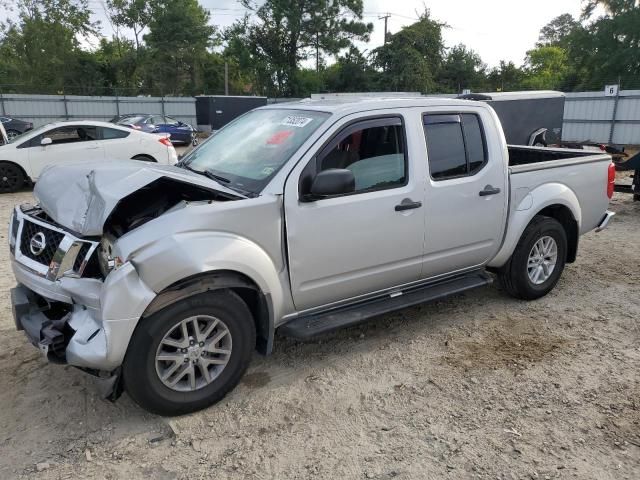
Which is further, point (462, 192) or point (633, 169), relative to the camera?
point (633, 169)

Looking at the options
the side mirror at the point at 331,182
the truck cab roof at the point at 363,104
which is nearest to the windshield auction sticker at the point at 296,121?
the truck cab roof at the point at 363,104

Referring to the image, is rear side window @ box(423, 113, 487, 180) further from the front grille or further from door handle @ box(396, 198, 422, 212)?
the front grille

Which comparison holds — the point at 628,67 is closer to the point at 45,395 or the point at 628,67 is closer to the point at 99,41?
the point at 45,395

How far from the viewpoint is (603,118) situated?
19750 mm

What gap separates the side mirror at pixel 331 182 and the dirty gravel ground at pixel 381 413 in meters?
1.34

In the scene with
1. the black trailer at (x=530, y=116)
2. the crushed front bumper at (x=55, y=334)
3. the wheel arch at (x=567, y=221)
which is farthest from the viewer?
the black trailer at (x=530, y=116)

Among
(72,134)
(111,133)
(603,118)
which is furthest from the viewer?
(603,118)

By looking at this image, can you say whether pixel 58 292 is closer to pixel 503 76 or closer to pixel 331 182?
pixel 331 182

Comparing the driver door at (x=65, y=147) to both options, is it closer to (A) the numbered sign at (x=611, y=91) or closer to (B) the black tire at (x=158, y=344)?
(B) the black tire at (x=158, y=344)

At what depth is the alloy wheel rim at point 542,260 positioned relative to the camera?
504 cm

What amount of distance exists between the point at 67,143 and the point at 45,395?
898 cm

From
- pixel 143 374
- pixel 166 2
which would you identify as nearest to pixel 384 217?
pixel 143 374

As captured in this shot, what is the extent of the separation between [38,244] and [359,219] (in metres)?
2.09

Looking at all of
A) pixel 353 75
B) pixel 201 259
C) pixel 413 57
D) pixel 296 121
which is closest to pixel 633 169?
pixel 296 121
